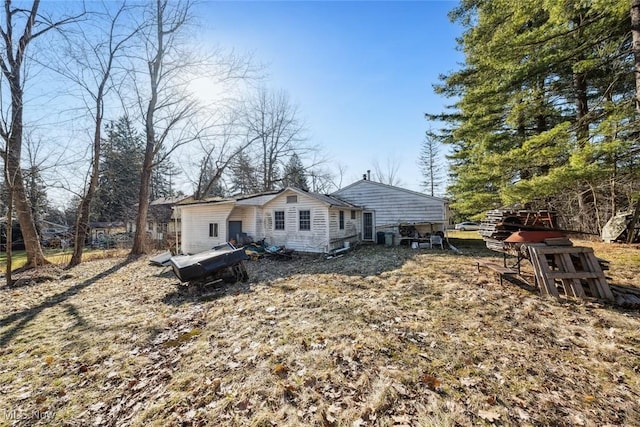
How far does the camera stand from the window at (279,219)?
13.8 metres

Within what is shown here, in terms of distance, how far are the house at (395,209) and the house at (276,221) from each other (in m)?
0.98

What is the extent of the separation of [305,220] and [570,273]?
9.98 m

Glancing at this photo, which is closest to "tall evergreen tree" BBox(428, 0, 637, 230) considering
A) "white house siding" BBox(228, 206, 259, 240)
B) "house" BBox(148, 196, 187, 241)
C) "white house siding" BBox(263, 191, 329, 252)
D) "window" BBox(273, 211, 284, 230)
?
"white house siding" BBox(263, 191, 329, 252)

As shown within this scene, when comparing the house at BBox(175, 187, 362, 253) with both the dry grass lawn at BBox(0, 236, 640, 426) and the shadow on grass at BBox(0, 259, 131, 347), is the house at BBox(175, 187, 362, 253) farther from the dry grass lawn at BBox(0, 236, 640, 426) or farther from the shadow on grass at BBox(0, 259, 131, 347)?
the shadow on grass at BBox(0, 259, 131, 347)

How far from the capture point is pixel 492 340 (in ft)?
12.1

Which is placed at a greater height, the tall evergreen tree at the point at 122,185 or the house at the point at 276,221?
the tall evergreen tree at the point at 122,185

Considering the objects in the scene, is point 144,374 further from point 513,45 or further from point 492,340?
point 513,45

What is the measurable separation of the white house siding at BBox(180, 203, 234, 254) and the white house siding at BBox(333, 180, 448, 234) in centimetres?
787

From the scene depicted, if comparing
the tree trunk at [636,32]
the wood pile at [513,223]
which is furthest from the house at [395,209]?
the tree trunk at [636,32]

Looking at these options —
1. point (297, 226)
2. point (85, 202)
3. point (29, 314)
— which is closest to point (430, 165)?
point (297, 226)

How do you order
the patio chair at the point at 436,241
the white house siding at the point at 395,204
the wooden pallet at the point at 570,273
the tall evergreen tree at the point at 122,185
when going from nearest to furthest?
1. the wooden pallet at the point at 570,273
2. the patio chair at the point at 436,241
3. the white house siding at the point at 395,204
4. the tall evergreen tree at the point at 122,185

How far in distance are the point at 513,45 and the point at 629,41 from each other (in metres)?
3.39

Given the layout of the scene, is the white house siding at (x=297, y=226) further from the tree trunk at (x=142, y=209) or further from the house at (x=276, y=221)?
the tree trunk at (x=142, y=209)

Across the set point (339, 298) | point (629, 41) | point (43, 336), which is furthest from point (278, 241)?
point (629, 41)
